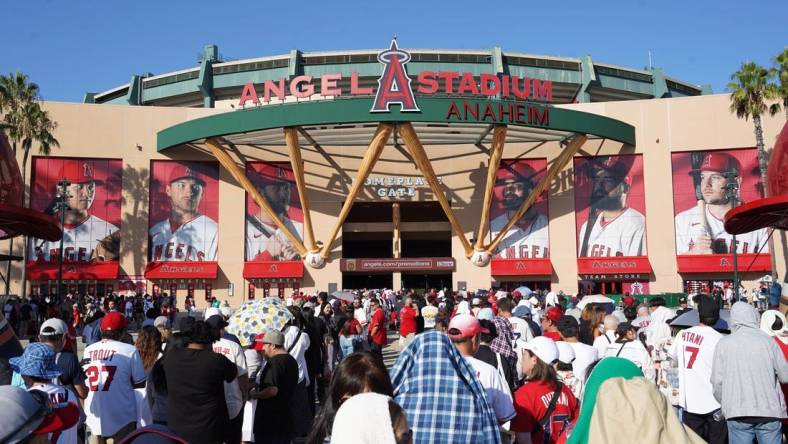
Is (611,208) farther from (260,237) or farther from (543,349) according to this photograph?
(543,349)

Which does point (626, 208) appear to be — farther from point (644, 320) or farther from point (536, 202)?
point (644, 320)

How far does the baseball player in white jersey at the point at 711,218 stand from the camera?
134 feet

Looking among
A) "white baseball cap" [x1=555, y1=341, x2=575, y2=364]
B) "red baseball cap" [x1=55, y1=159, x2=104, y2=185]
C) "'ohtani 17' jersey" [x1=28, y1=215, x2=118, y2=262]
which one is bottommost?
"white baseball cap" [x1=555, y1=341, x2=575, y2=364]

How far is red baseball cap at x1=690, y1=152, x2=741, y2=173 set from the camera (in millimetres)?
41562

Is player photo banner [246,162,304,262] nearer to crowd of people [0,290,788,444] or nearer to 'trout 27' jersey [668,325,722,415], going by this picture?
crowd of people [0,290,788,444]

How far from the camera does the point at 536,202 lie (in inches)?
1709

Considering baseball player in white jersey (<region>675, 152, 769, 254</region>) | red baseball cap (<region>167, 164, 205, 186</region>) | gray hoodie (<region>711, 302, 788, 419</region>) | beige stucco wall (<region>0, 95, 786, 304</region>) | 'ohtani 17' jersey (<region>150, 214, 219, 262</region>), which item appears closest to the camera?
gray hoodie (<region>711, 302, 788, 419</region>)

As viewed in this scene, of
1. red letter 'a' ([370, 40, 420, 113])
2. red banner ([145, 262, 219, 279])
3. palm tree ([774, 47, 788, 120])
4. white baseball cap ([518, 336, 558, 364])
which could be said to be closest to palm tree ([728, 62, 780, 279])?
palm tree ([774, 47, 788, 120])

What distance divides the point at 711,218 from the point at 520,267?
1155 centimetres

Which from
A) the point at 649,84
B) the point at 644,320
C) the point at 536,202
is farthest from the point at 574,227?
the point at 644,320

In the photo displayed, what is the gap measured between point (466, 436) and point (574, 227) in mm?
39833

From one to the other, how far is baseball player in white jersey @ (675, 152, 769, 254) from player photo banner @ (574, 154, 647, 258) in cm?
249

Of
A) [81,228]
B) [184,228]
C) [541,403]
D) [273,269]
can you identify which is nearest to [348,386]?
[541,403]

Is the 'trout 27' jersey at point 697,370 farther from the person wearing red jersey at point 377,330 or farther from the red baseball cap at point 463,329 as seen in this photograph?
the person wearing red jersey at point 377,330
